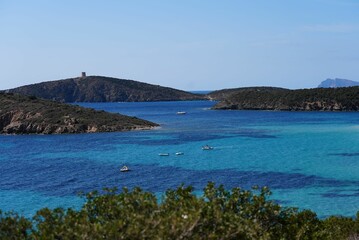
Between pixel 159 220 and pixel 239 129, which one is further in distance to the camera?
pixel 239 129

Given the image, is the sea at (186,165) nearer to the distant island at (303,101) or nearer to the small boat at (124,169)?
the small boat at (124,169)

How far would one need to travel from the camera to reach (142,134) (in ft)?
303

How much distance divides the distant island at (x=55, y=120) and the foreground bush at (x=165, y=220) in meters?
84.3

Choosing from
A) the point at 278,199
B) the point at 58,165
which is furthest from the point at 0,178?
the point at 278,199

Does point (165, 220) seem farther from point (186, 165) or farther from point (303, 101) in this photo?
point (303, 101)

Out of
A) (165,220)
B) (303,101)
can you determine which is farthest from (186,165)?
(303,101)

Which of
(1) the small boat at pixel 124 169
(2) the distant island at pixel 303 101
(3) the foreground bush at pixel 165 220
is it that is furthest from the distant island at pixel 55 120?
(3) the foreground bush at pixel 165 220

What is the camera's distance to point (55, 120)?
102 m

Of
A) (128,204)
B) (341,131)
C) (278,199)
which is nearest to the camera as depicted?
(128,204)

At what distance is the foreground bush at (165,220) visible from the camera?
1340 centimetres

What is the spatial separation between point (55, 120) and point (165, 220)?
92043 millimetres

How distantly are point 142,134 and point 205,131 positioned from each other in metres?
13.2

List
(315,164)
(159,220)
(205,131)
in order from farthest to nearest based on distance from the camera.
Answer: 1. (205,131)
2. (315,164)
3. (159,220)

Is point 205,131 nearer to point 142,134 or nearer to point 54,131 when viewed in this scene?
point 142,134
